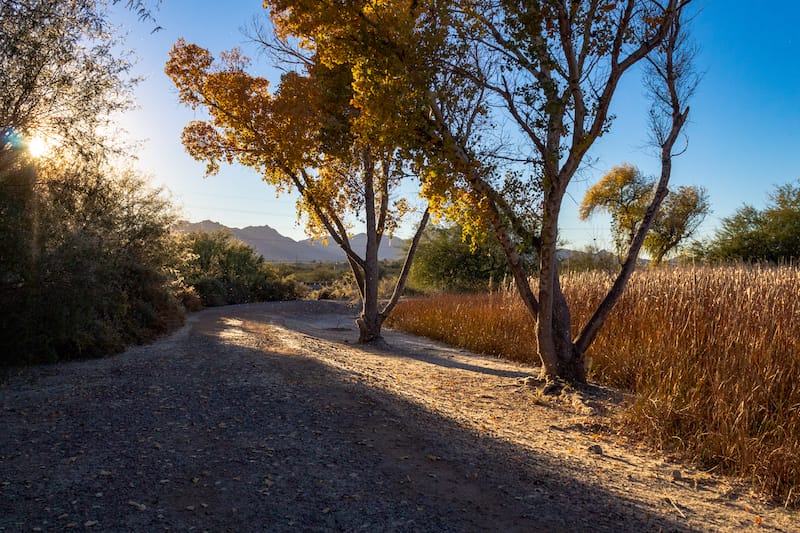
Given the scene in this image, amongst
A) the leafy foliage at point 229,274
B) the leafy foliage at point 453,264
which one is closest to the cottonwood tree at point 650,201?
the leafy foliage at point 453,264

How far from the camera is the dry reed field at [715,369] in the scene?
15.1 feet

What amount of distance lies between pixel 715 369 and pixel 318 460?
446 centimetres

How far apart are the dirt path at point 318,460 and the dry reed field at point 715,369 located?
330 mm

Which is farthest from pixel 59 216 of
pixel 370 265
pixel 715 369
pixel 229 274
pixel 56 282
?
pixel 229 274

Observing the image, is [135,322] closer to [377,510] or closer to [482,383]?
[482,383]

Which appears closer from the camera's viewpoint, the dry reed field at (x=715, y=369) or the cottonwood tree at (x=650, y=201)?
the dry reed field at (x=715, y=369)

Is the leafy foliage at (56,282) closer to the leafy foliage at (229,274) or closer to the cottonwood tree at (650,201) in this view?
the leafy foliage at (229,274)

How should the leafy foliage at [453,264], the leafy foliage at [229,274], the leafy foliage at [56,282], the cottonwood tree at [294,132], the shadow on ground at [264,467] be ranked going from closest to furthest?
the shadow on ground at [264,467]
the leafy foliage at [56,282]
the cottonwood tree at [294,132]
the leafy foliage at [229,274]
the leafy foliage at [453,264]

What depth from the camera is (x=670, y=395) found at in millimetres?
5539

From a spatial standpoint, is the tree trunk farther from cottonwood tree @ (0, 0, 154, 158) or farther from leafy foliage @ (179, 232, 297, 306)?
leafy foliage @ (179, 232, 297, 306)

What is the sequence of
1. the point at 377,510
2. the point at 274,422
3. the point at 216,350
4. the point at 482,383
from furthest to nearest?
the point at 216,350 < the point at 482,383 < the point at 274,422 < the point at 377,510

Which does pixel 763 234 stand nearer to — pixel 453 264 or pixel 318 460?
pixel 453 264

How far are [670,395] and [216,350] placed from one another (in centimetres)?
701

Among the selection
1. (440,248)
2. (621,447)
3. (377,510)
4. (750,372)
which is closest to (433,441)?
(377,510)
